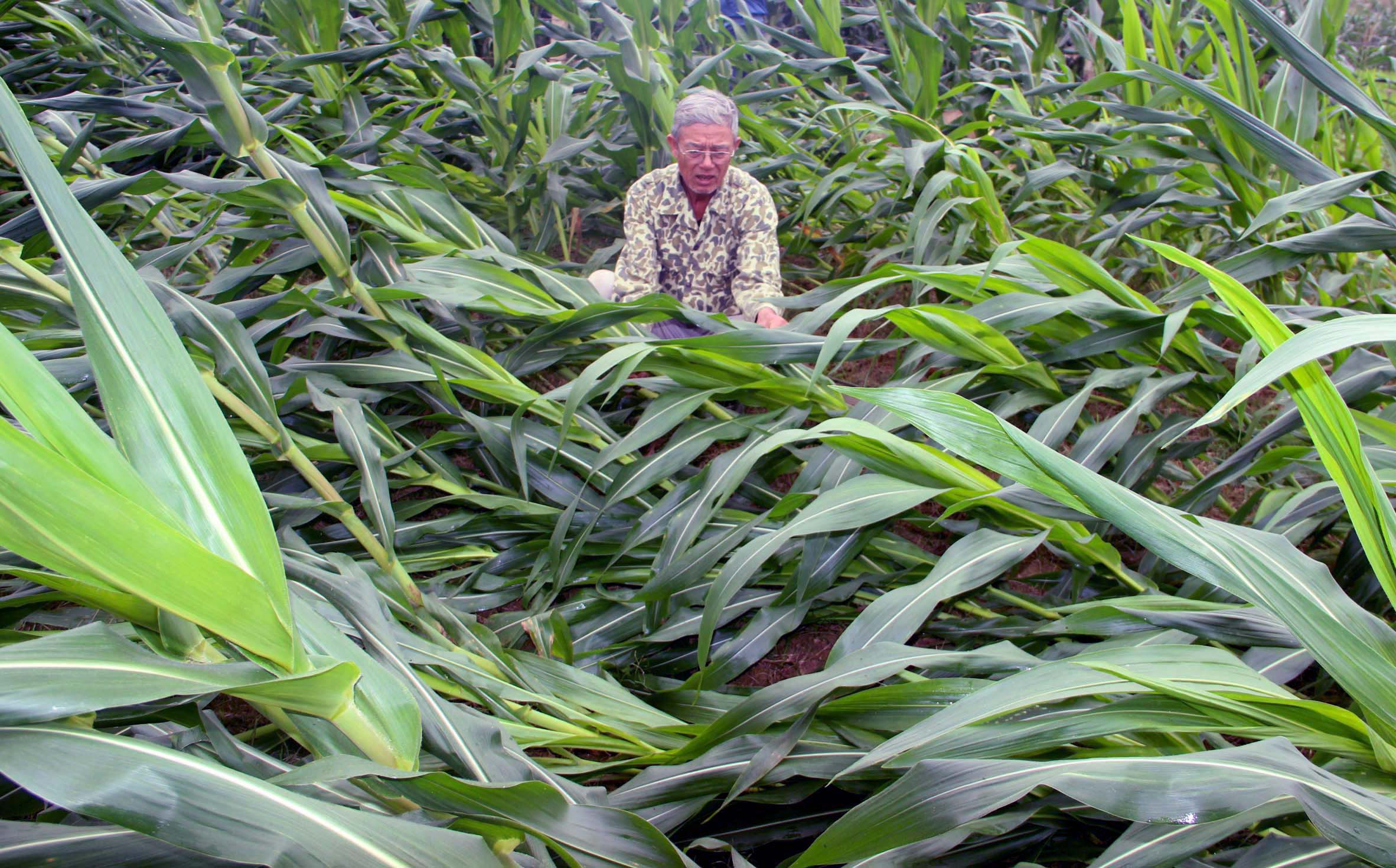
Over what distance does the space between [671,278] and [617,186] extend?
467mm

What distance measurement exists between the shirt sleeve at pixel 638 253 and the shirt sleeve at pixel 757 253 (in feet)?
0.58

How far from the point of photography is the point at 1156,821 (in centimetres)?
45

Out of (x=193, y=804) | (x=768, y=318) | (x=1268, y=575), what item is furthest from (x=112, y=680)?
(x=768, y=318)

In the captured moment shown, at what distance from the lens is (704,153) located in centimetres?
154

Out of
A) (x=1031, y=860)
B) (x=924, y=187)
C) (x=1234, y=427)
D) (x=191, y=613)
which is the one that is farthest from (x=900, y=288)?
(x=191, y=613)

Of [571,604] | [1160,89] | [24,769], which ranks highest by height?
[1160,89]

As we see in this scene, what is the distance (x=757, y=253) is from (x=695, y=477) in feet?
2.39

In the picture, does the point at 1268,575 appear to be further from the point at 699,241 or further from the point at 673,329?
the point at 699,241

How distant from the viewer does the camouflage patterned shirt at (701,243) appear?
5.40 feet

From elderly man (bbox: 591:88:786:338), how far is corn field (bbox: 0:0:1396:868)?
0.15 m

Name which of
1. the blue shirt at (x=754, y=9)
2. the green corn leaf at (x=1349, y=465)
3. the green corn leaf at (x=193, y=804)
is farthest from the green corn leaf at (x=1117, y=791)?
the blue shirt at (x=754, y=9)

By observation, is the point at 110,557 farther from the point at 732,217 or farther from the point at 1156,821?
the point at 732,217

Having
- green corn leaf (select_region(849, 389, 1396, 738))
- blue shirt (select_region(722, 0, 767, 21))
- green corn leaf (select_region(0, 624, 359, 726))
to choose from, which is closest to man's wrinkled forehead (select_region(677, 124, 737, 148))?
green corn leaf (select_region(849, 389, 1396, 738))

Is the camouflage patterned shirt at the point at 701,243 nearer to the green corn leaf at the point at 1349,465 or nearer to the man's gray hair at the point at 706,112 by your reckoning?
the man's gray hair at the point at 706,112
